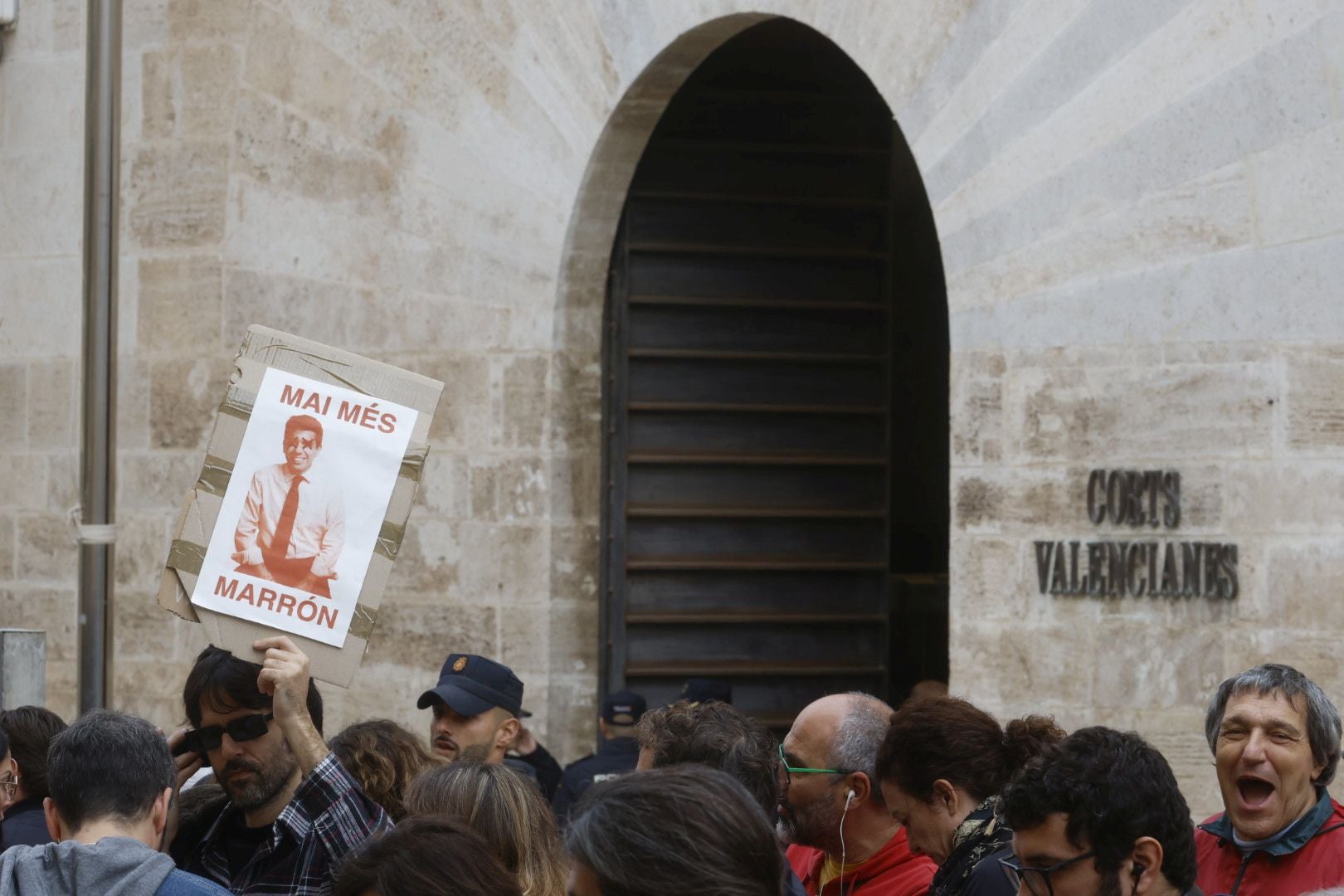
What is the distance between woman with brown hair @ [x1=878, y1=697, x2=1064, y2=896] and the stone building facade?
2903 millimetres

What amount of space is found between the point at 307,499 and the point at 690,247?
4809 mm

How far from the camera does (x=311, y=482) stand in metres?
3.96

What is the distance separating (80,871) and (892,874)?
5.98ft

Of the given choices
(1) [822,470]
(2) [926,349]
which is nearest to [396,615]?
(1) [822,470]

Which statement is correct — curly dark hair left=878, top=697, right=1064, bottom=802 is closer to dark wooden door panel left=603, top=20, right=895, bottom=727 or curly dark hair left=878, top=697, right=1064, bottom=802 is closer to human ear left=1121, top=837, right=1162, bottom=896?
human ear left=1121, top=837, right=1162, bottom=896

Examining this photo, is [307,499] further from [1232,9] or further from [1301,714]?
[1232,9]

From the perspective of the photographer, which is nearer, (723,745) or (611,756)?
(723,745)

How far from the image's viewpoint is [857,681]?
873 cm

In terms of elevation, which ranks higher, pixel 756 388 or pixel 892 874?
pixel 756 388

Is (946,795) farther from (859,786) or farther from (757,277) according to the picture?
(757,277)

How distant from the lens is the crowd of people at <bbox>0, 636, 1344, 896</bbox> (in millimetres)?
2461

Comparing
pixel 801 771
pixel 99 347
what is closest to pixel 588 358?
pixel 99 347

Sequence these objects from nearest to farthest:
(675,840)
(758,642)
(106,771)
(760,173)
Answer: (675,840)
(106,771)
(758,642)
(760,173)

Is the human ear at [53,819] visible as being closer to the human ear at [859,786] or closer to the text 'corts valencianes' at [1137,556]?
the human ear at [859,786]
